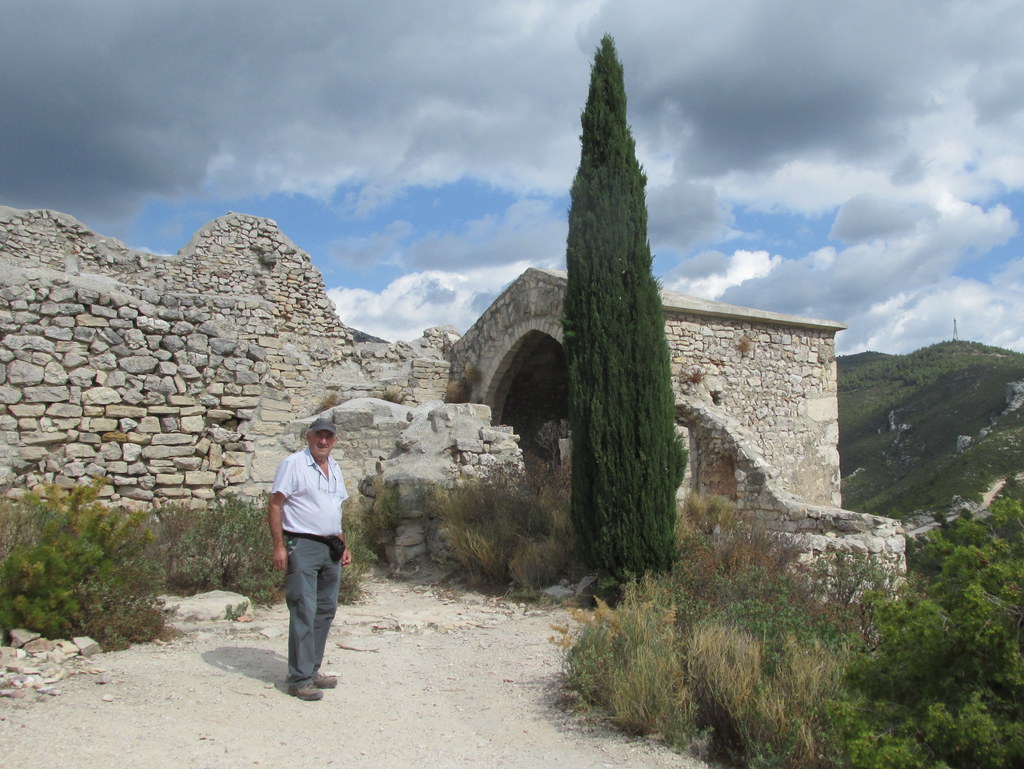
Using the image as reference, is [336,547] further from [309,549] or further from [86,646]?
[86,646]

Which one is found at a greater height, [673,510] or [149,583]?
[673,510]

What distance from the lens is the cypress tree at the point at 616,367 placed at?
7.02m

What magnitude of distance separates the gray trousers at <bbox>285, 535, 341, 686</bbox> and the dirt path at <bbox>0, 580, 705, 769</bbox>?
184mm

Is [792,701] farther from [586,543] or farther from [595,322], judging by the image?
[595,322]

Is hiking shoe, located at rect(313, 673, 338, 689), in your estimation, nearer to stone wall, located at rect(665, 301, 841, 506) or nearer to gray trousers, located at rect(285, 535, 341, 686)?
gray trousers, located at rect(285, 535, 341, 686)

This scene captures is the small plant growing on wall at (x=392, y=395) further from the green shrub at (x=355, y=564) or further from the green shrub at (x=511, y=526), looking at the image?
the green shrub at (x=355, y=564)

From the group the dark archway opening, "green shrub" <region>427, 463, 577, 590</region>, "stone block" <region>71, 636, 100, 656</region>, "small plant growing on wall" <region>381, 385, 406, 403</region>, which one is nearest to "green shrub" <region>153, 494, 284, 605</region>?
"stone block" <region>71, 636, 100, 656</region>

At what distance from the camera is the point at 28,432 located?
655 cm

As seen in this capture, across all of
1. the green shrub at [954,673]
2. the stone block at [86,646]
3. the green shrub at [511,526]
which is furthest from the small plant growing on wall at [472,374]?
the green shrub at [954,673]

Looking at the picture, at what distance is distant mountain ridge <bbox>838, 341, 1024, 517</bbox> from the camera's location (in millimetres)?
21078

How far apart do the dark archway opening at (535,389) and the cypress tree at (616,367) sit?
6034 millimetres

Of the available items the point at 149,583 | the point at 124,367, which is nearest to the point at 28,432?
the point at 124,367

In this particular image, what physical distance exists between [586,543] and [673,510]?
2.95 ft

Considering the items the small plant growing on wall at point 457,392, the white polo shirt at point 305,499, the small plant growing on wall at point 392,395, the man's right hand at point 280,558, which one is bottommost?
the man's right hand at point 280,558
